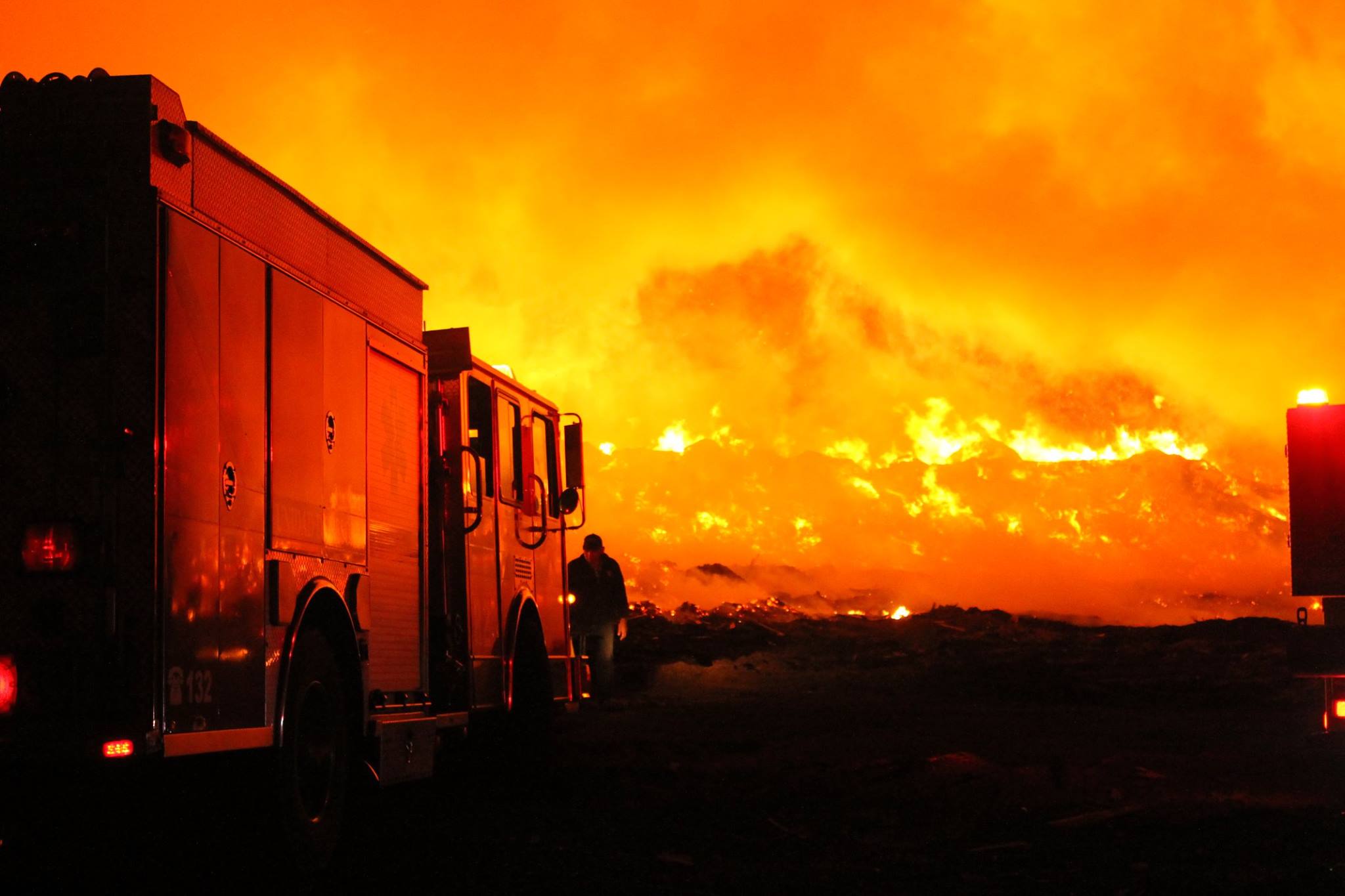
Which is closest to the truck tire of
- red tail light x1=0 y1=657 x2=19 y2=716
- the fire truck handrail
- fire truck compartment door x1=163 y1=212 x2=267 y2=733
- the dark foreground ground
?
the dark foreground ground

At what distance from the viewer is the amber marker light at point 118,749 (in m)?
5.75

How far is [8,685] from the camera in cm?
588

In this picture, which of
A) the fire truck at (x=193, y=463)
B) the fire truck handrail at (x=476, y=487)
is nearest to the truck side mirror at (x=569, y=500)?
the fire truck handrail at (x=476, y=487)

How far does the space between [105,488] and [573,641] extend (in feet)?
26.2

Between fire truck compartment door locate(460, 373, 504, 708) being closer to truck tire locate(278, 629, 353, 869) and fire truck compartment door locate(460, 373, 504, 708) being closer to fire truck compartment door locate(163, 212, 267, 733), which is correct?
truck tire locate(278, 629, 353, 869)

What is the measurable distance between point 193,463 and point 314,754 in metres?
1.88

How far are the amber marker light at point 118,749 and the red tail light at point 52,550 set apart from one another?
0.65 m

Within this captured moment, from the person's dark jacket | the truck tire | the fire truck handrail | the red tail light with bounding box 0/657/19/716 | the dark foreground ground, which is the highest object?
the fire truck handrail

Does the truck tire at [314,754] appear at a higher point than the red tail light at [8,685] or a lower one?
lower

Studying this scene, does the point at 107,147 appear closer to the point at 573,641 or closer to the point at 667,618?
the point at 573,641

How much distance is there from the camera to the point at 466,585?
10352mm

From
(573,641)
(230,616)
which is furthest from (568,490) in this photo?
(230,616)

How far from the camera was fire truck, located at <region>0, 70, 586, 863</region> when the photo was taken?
592 centimetres

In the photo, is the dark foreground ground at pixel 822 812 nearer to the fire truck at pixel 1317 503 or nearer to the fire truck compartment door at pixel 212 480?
the fire truck compartment door at pixel 212 480
